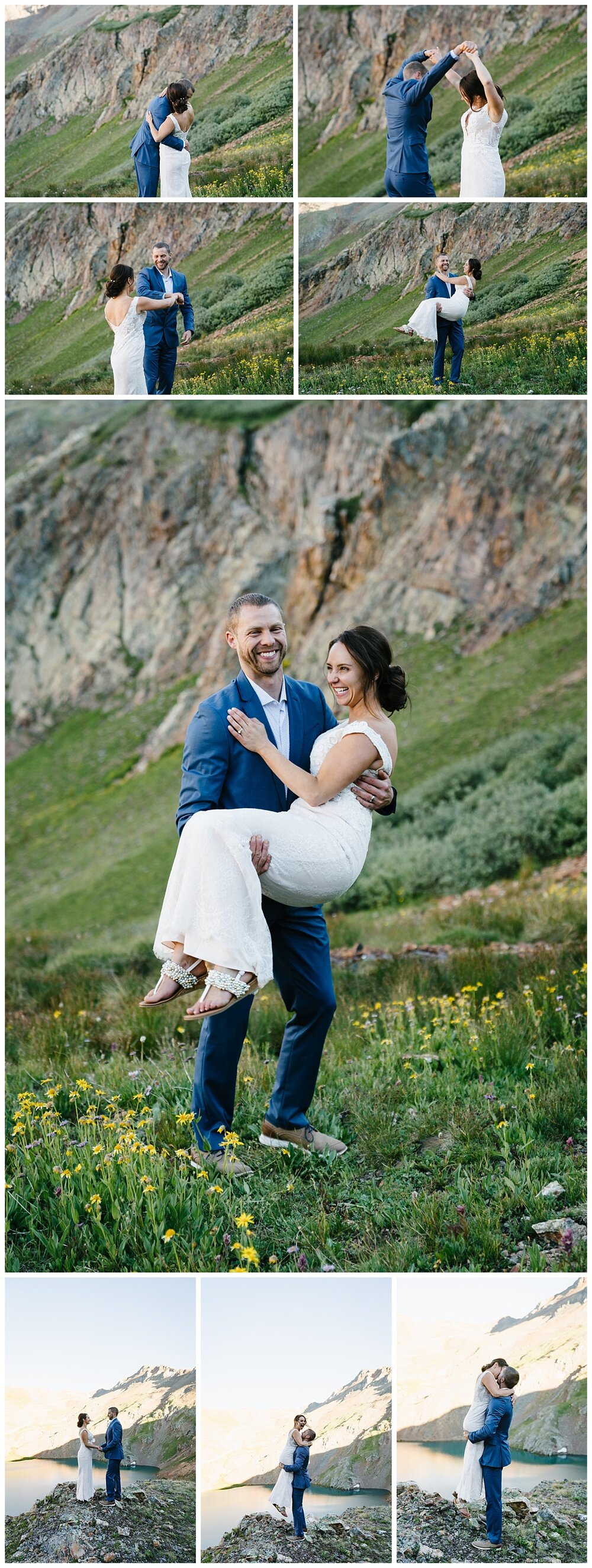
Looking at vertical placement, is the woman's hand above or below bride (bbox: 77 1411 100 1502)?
above

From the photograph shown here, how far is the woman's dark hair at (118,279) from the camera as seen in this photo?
8.05 meters

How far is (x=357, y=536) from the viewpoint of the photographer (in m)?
18.1

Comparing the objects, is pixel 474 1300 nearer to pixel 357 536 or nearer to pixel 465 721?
pixel 465 721

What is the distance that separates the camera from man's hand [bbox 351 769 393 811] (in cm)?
512

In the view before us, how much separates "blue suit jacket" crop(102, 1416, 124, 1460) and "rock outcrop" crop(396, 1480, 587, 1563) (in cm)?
126

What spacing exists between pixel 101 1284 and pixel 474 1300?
67.4 inches

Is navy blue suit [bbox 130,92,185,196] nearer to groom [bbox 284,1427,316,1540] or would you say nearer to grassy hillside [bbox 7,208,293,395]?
grassy hillside [bbox 7,208,293,395]

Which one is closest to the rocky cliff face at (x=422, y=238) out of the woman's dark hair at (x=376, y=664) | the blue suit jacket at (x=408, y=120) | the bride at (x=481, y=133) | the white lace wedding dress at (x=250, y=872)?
the bride at (x=481, y=133)

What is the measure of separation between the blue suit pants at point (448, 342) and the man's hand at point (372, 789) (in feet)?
14.3

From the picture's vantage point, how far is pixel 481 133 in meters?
8.04

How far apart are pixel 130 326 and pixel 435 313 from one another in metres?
2.29

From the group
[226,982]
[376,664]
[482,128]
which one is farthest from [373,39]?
[226,982]

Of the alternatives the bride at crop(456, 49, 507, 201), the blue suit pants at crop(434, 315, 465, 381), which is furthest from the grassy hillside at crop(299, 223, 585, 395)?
the bride at crop(456, 49, 507, 201)

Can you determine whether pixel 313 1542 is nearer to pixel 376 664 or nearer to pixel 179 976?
pixel 179 976
